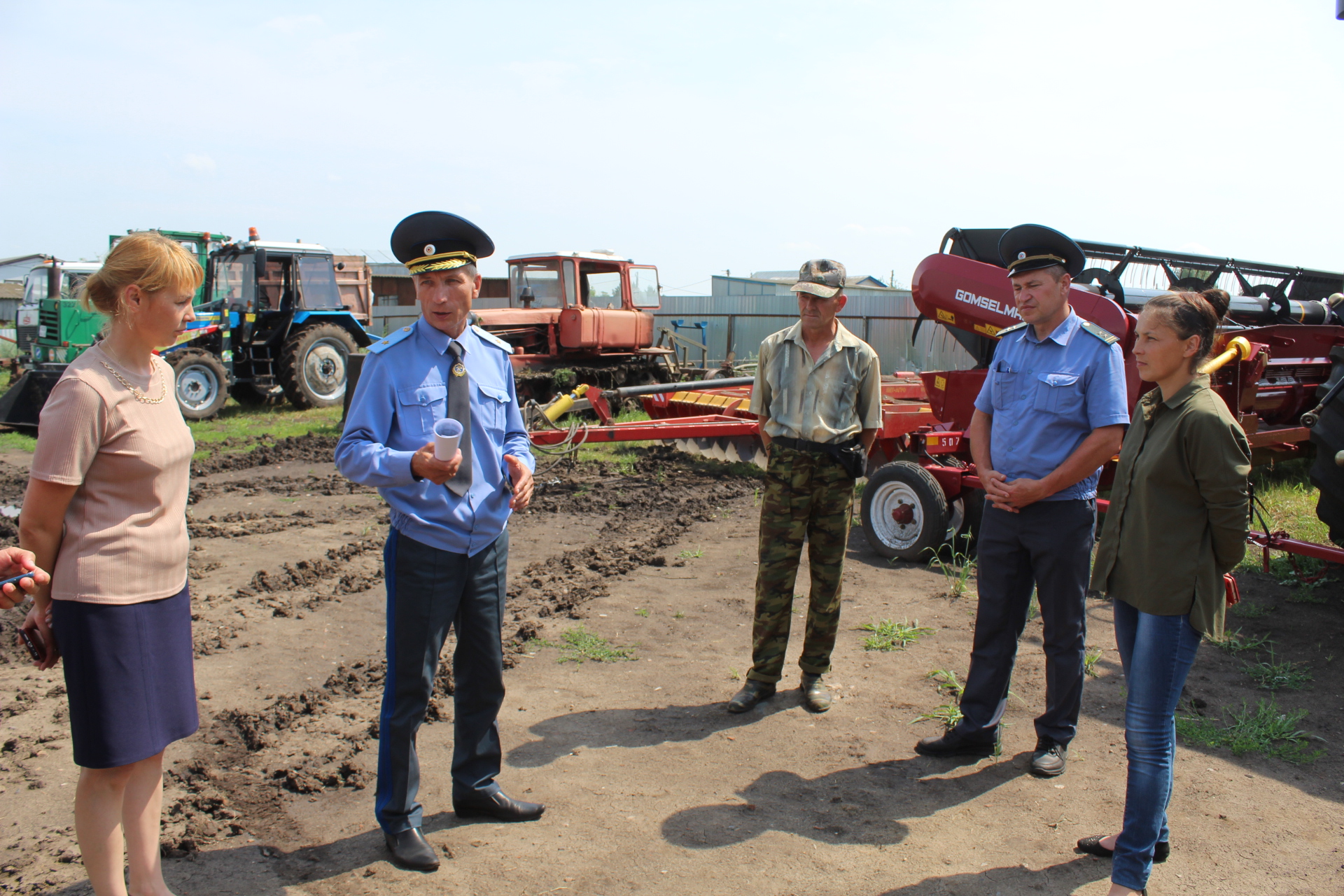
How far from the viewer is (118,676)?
2.13 meters

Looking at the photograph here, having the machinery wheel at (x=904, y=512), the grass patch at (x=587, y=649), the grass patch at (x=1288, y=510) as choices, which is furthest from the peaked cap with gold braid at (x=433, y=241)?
the grass patch at (x=1288, y=510)

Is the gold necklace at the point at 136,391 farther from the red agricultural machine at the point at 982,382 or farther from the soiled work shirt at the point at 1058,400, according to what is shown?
the red agricultural machine at the point at 982,382

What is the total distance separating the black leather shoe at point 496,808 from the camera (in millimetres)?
2969

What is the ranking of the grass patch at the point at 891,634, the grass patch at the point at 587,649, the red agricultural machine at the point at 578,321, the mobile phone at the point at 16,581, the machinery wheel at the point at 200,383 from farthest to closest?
the red agricultural machine at the point at 578,321
the machinery wheel at the point at 200,383
the grass patch at the point at 891,634
the grass patch at the point at 587,649
the mobile phone at the point at 16,581

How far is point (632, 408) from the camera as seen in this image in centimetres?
1320

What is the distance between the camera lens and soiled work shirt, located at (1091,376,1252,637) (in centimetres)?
239

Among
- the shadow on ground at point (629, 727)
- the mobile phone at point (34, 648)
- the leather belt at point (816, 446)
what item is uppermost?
the leather belt at point (816, 446)

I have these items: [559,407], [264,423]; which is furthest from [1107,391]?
[264,423]

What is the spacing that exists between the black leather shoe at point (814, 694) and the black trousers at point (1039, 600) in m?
0.64

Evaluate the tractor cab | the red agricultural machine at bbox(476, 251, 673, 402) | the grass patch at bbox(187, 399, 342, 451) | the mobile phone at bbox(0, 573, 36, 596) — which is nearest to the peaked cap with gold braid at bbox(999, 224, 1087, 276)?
the mobile phone at bbox(0, 573, 36, 596)

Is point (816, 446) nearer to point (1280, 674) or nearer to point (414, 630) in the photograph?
point (414, 630)

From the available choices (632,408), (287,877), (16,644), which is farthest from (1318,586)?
(632,408)

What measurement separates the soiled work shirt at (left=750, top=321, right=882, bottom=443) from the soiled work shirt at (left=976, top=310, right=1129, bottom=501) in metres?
0.64

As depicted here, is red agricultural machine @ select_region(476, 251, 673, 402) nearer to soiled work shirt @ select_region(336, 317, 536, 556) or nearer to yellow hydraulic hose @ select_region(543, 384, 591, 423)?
yellow hydraulic hose @ select_region(543, 384, 591, 423)
